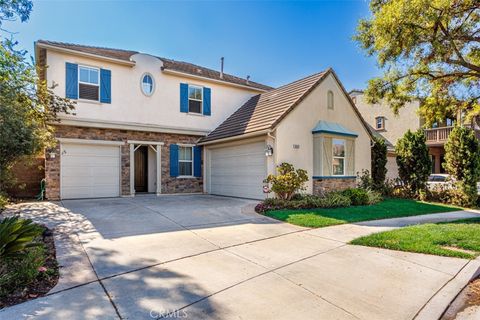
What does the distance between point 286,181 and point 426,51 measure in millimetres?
6368

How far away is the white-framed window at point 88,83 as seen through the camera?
1239cm

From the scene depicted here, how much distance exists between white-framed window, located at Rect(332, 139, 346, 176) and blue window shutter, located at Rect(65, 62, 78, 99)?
458 inches

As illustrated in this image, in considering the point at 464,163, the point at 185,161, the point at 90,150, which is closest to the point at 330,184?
the point at 464,163

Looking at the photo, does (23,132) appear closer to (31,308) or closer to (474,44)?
(31,308)

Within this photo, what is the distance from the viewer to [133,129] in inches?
532

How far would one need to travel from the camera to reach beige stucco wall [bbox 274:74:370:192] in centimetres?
1183

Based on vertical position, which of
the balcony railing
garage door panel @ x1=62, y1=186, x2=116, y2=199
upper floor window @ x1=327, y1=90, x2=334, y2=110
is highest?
upper floor window @ x1=327, y1=90, x2=334, y2=110

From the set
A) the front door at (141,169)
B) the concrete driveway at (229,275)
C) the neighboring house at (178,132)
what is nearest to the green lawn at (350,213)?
the concrete driveway at (229,275)

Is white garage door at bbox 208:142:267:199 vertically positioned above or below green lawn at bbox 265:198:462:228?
above

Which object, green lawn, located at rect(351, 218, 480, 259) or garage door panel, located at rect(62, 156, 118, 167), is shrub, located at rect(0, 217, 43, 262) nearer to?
green lawn, located at rect(351, 218, 480, 259)

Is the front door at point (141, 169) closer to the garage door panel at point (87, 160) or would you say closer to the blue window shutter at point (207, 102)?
the garage door panel at point (87, 160)

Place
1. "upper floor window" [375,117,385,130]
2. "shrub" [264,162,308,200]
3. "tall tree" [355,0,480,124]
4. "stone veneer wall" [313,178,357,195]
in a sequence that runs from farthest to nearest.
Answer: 1. "upper floor window" [375,117,385,130]
2. "stone veneer wall" [313,178,357,195]
3. "shrub" [264,162,308,200]
4. "tall tree" [355,0,480,124]

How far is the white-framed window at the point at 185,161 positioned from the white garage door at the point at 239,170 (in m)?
1.08

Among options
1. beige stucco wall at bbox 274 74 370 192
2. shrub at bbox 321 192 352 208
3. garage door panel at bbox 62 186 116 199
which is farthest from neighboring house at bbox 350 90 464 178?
garage door panel at bbox 62 186 116 199
